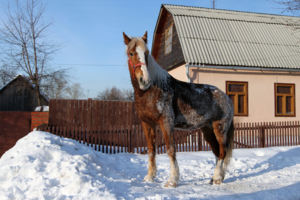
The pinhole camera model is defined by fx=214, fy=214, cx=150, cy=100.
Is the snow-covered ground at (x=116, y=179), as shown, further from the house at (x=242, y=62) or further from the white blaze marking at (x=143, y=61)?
the house at (x=242, y=62)

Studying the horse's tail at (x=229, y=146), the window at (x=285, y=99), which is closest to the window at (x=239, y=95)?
the window at (x=285, y=99)

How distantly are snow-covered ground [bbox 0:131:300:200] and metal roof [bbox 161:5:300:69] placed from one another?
6813 mm

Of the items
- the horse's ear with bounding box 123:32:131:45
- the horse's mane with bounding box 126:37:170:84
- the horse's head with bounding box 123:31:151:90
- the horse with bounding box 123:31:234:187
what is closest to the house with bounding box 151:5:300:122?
the horse with bounding box 123:31:234:187

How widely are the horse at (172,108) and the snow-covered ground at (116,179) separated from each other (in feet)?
1.39

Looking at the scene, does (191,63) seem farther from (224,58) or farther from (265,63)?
(265,63)

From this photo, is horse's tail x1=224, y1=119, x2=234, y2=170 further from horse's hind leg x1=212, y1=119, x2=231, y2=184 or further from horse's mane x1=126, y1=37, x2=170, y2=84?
horse's mane x1=126, y1=37, x2=170, y2=84

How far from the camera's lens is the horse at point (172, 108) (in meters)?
3.61

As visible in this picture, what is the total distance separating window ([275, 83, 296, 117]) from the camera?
12297 mm

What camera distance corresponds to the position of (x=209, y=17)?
13.5 metres

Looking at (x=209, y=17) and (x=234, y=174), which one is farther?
(x=209, y=17)

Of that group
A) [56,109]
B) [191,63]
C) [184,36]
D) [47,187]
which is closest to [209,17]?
[184,36]

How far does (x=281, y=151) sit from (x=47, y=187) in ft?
26.4

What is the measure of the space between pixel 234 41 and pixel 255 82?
274 cm

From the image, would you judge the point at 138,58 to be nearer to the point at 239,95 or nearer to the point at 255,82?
the point at 239,95
